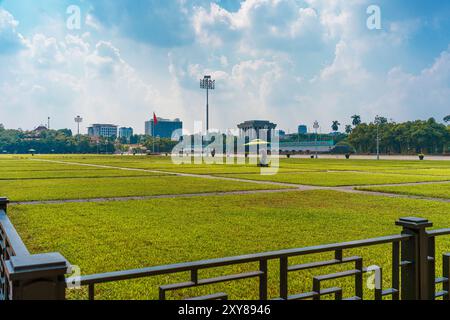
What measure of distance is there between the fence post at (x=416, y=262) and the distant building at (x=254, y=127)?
126 meters

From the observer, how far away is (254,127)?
135 m

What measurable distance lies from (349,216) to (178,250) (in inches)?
197

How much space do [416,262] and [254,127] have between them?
434ft

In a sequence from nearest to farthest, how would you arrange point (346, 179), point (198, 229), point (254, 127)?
point (198, 229) < point (346, 179) < point (254, 127)

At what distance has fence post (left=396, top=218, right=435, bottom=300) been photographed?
3.40 meters

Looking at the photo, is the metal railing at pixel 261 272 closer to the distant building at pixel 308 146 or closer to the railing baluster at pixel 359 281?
the railing baluster at pixel 359 281

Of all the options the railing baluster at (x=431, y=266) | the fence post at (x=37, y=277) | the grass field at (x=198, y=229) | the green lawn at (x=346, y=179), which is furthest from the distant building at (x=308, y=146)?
the fence post at (x=37, y=277)

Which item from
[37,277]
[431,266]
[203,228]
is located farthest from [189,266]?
[203,228]

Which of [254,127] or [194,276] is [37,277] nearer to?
[194,276]

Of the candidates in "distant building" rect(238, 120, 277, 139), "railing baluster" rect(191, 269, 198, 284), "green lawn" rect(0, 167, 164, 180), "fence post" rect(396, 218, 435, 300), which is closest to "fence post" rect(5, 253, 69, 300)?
"railing baluster" rect(191, 269, 198, 284)

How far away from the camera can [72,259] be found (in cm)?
620

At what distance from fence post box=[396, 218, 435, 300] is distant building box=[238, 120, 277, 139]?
414 feet
